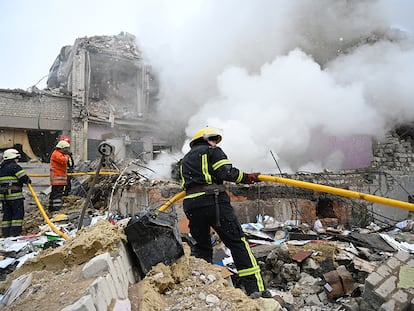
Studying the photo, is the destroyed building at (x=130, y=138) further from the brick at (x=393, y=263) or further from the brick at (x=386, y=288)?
the brick at (x=386, y=288)

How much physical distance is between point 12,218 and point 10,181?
639 millimetres

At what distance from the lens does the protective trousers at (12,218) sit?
17.3ft

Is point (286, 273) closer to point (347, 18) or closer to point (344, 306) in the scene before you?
point (344, 306)

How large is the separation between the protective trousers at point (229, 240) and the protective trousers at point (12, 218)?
3765 mm

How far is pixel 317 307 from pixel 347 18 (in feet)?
38.1

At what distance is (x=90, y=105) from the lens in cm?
1478

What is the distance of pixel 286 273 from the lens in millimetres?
3619

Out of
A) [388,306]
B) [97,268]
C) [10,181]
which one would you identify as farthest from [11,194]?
[388,306]

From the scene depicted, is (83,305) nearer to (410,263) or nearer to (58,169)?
(410,263)

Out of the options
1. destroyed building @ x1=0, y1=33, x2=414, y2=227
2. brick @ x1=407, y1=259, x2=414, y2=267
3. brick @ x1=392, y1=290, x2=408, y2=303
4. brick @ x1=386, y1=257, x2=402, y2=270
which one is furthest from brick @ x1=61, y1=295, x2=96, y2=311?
destroyed building @ x1=0, y1=33, x2=414, y2=227

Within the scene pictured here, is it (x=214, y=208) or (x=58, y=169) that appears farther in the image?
(x=58, y=169)

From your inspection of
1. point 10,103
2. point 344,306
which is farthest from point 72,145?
point 344,306

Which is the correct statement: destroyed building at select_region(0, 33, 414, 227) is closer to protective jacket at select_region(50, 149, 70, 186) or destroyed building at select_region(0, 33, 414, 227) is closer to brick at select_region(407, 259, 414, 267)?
protective jacket at select_region(50, 149, 70, 186)

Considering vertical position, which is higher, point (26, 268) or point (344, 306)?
point (26, 268)
